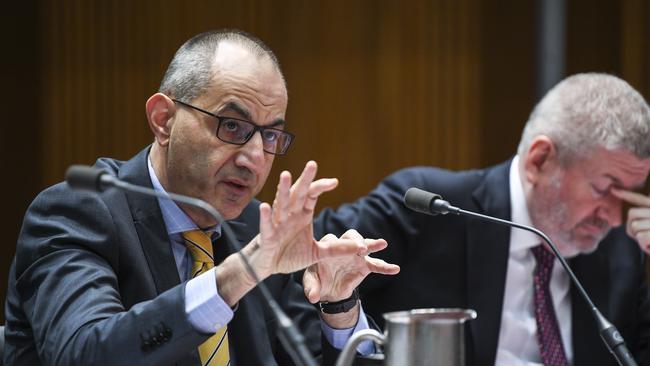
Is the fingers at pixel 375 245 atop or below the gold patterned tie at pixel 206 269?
atop

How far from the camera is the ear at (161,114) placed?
2166mm

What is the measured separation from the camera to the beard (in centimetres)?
288

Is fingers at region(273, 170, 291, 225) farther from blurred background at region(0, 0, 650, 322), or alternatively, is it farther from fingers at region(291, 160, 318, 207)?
blurred background at region(0, 0, 650, 322)

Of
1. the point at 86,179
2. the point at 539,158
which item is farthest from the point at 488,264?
the point at 86,179

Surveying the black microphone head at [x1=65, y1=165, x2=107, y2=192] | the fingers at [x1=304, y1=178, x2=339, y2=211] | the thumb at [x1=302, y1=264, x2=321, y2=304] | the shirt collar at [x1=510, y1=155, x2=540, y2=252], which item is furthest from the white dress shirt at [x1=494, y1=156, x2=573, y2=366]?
the black microphone head at [x1=65, y1=165, x2=107, y2=192]

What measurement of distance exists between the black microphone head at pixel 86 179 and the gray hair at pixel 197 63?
20.9 inches

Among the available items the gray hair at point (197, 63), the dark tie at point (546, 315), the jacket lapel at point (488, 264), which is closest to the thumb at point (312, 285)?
the gray hair at point (197, 63)

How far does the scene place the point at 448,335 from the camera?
154 centimetres

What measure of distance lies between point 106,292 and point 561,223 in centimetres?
152

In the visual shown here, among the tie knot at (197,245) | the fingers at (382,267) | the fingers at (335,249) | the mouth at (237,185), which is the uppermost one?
the mouth at (237,185)

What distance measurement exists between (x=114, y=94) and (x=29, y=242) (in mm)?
1972

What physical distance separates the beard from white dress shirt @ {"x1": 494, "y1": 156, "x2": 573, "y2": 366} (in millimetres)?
47

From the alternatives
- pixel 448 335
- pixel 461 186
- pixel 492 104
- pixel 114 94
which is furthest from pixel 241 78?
pixel 492 104

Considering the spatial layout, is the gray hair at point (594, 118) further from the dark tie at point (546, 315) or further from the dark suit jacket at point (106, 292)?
the dark suit jacket at point (106, 292)
